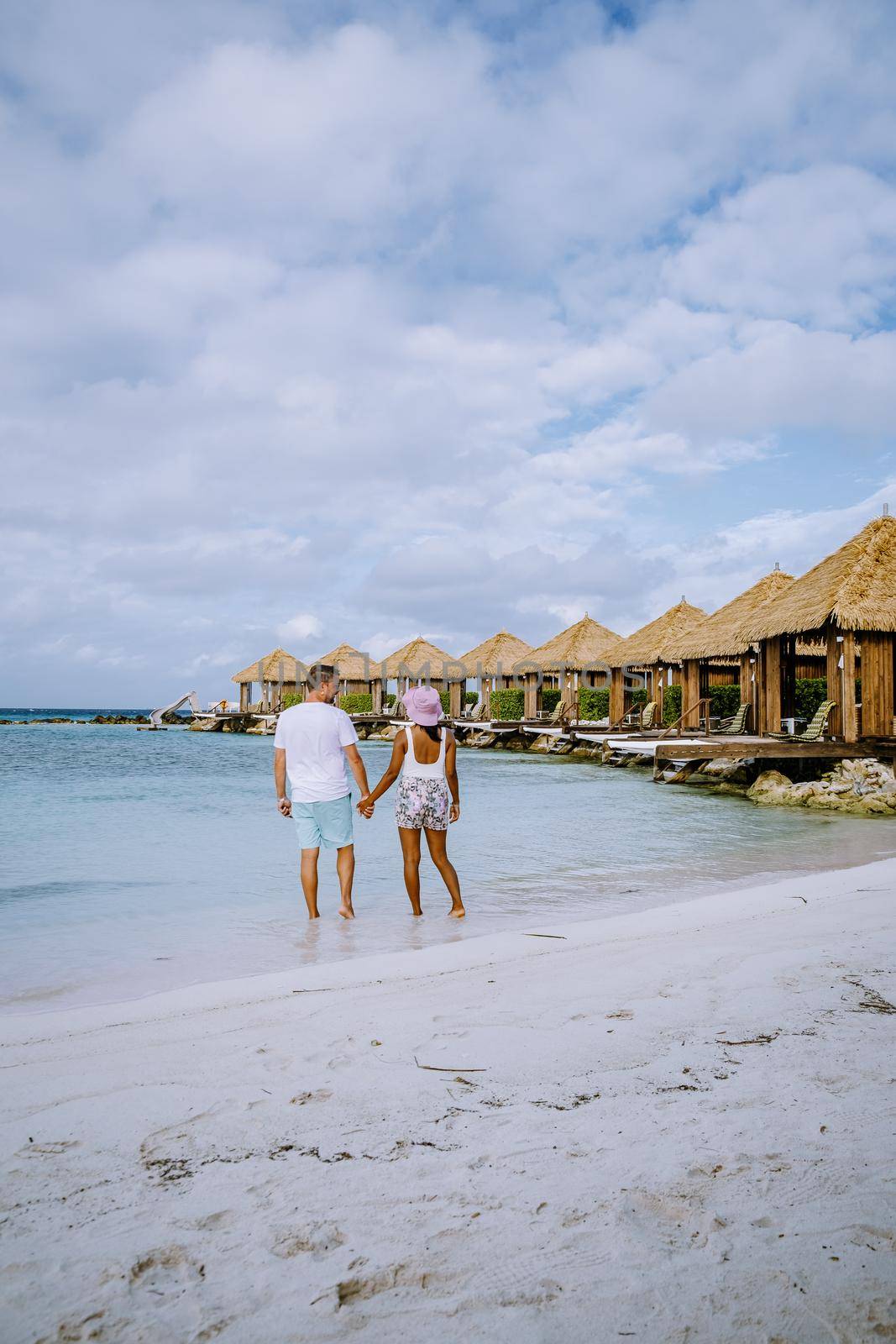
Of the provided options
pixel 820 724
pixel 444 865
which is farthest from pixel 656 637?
pixel 444 865

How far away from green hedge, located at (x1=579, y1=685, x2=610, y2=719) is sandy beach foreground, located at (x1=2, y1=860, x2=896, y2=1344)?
2929cm

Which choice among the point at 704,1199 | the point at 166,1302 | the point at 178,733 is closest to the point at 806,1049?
the point at 704,1199

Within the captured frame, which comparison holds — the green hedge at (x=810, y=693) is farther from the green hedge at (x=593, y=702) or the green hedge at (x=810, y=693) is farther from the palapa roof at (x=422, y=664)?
the palapa roof at (x=422, y=664)

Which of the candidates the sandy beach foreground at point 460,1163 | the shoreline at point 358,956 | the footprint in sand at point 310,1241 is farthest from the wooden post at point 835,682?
the footprint in sand at point 310,1241

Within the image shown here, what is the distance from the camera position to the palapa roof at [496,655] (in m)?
36.5

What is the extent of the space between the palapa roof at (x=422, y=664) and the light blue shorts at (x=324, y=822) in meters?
32.3

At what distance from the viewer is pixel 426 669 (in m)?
38.3

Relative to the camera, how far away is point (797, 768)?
50.3ft

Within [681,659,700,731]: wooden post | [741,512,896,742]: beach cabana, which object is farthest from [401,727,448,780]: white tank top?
[681,659,700,731]: wooden post

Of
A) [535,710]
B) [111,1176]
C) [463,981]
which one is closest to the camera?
[111,1176]

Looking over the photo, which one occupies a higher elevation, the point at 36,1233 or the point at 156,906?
the point at 36,1233

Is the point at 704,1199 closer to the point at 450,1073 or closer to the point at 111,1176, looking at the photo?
the point at 450,1073

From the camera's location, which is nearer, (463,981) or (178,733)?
(463,981)

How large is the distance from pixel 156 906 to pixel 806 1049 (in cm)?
549
